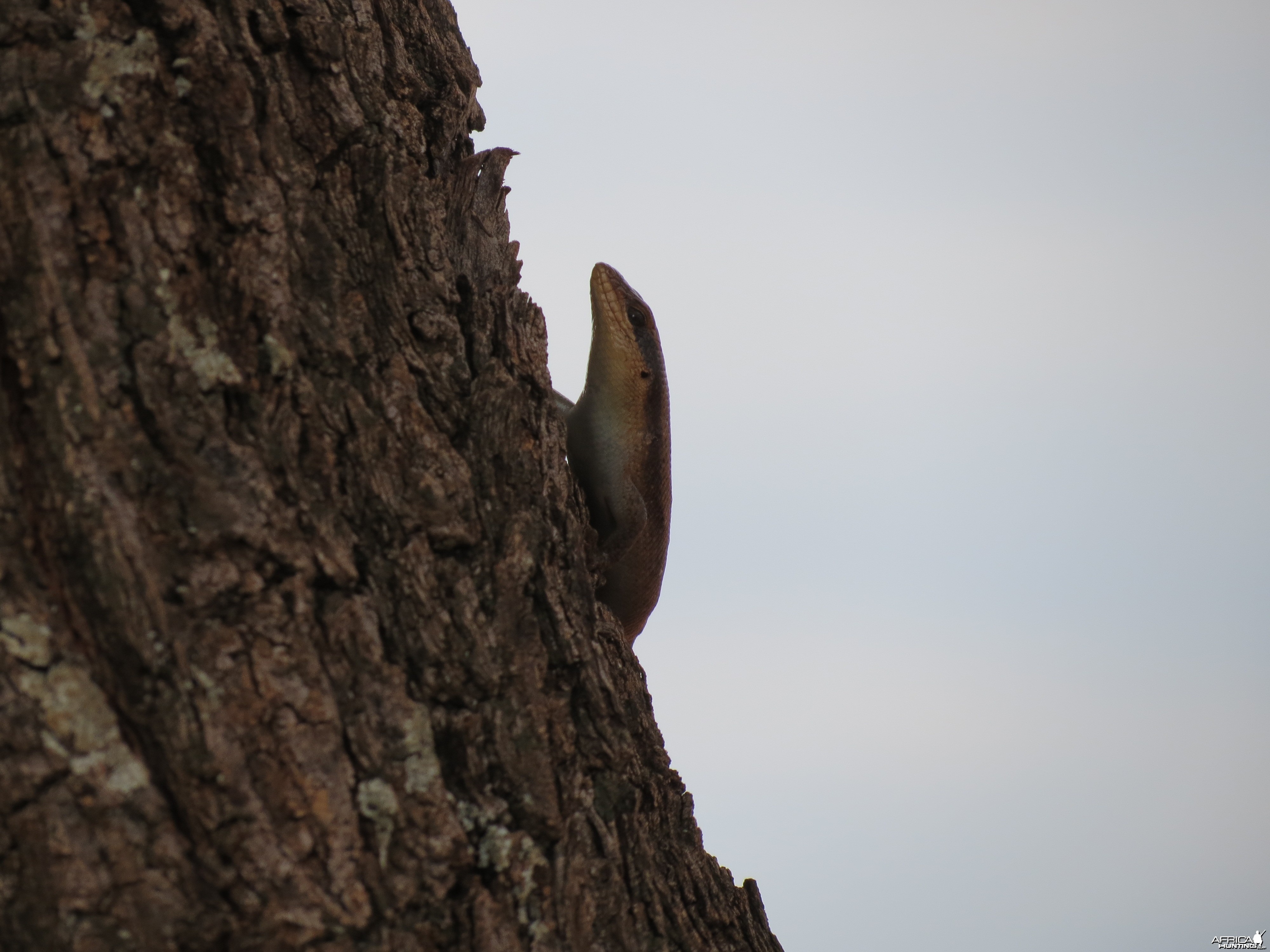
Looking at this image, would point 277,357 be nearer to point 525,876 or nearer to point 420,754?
point 420,754

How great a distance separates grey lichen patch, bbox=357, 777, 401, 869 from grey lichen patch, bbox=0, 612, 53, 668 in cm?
58

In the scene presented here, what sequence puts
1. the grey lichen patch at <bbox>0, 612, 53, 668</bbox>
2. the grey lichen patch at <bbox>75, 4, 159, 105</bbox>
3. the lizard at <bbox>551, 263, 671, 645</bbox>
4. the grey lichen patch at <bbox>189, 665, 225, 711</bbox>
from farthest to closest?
the lizard at <bbox>551, 263, 671, 645</bbox> → the grey lichen patch at <bbox>75, 4, 159, 105</bbox> → the grey lichen patch at <bbox>189, 665, 225, 711</bbox> → the grey lichen patch at <bbox>0, 612, 53, 668</bbox>

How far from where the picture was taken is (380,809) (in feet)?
6.35

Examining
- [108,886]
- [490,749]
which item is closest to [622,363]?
[490,749]

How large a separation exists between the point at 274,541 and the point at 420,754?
1.65 ft

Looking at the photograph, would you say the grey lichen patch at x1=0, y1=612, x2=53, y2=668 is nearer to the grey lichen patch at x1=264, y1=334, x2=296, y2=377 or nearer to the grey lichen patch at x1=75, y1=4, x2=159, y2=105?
the grey lichen patch at x1=264, y1=334, x2=296, y2=377

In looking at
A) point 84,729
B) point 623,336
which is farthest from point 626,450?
point 84,729

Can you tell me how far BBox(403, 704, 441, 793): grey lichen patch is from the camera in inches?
78.4

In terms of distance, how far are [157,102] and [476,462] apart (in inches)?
37.4

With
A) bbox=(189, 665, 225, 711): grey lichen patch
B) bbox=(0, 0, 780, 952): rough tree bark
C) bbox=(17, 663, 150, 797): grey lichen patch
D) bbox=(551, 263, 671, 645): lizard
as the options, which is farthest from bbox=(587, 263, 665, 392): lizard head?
bbox=(17, 663, 150, 797): grey lichen patch

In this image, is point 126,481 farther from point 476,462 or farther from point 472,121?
point 472,121

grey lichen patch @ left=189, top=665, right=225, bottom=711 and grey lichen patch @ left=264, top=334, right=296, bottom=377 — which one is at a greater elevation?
grey lichen patch @ left=264, top=334, right=296, bottom=377

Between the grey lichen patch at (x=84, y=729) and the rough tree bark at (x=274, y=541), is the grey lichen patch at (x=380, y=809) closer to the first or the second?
the rough tree bark at (x=274, y=541)

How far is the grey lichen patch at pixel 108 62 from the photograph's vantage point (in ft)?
6.22
